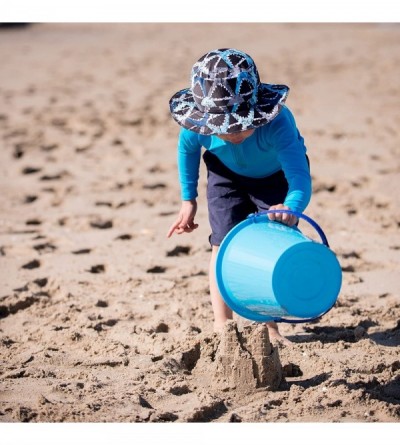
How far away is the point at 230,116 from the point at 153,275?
131 centimetres

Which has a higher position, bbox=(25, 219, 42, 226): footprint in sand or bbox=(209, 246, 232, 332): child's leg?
bbox=(25, 219, 42, 226): footprint in sand

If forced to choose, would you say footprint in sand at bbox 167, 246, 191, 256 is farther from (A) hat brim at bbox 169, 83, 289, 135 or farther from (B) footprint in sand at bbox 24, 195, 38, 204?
(A) hat brim at bbox 169, 83, 289, 135

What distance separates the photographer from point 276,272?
2.43 metres

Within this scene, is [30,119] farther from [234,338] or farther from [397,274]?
[234,338]

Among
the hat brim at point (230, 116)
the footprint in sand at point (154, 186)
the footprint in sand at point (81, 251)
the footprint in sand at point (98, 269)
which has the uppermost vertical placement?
the hat brim at point (230, 116)

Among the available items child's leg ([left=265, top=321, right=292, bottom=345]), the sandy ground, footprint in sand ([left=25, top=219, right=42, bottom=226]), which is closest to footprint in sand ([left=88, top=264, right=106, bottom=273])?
the sandy ground

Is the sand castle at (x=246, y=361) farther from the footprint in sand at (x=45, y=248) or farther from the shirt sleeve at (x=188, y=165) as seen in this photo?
the footprint in sand at (x=45, y=248)

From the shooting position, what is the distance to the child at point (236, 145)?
2.62m

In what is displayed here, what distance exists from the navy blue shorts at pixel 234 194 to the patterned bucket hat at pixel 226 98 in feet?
1.42

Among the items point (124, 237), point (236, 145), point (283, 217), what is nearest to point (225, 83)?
point (236, 145)

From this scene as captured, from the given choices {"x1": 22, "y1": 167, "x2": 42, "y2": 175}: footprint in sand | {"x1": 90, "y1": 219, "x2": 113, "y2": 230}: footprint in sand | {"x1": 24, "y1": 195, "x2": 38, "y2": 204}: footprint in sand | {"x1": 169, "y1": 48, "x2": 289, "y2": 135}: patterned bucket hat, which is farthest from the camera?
{"x1": 22, "y1": 167, "x2": 42, "y2": 175}: footprint in sand

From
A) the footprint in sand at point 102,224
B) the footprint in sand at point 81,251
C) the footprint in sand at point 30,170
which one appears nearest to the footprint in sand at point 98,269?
the footprint in sand at point 81,251

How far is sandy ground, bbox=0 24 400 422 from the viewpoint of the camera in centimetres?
264

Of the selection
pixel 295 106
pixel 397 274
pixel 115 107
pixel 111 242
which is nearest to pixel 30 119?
pixel 115 107
